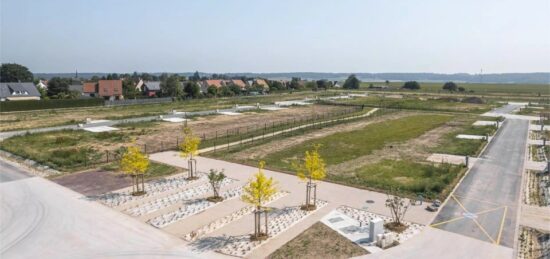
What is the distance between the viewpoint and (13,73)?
106 meters

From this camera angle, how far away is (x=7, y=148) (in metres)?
31.4

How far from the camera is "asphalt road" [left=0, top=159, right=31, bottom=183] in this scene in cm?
2347

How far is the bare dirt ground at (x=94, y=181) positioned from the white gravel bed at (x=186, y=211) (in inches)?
216

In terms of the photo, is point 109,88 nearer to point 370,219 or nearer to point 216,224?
point 216,224

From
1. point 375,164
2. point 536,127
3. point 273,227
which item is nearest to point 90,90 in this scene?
point 375,164

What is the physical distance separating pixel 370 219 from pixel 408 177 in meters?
8.06

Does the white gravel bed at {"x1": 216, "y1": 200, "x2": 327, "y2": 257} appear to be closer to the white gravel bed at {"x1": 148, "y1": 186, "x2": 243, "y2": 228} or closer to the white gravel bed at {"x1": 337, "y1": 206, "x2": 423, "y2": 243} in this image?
the white gravel bed at {"x1": 337, "y1": 206, "x2": 423, "y2": 243}

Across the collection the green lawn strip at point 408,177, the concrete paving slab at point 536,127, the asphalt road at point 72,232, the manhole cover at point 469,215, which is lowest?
the asphalt road at point 72,232

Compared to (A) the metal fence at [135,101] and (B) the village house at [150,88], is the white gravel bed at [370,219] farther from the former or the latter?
(B) the village house at [150,88]

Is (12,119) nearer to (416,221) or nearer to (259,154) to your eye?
(259,154)

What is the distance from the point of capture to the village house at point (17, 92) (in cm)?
6839

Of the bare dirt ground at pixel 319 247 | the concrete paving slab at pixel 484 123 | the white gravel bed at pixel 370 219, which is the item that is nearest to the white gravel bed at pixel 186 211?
the bare dirt ground at pixel 319 247

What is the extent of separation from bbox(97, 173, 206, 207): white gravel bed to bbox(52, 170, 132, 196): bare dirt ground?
3.41 ft

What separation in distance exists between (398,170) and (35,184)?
74.9 feet
